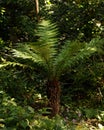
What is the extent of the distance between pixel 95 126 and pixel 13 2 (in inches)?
154

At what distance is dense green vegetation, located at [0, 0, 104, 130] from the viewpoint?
5938mm

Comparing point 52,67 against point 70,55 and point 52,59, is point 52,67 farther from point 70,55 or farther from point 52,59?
point 70,55

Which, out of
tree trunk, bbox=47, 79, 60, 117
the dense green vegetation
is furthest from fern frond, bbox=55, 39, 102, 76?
tree trunk, bbox=47, 79, 60, 117

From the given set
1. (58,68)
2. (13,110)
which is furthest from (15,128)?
(58,68)

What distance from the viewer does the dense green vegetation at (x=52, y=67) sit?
594 centimetres

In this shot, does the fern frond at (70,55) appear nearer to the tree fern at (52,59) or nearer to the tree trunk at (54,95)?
the tree fern at (52,59)

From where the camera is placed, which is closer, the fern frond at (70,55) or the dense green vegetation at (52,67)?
the dense green vegetation at (52,67)


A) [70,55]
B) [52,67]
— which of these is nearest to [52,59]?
[52,67]

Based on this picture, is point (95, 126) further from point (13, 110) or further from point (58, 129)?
point (13, 110)

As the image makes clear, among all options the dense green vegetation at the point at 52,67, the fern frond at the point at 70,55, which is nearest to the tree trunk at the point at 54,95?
the dense green vegetation at the point at 52,67

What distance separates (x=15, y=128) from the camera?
5.31m

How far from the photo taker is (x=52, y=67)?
20.4 ft

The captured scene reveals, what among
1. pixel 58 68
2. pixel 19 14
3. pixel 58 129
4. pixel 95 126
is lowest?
pixel 95 126

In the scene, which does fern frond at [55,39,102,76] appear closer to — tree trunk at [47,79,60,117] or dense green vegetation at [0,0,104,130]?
dense green vegetation at [0,0,104,130]
